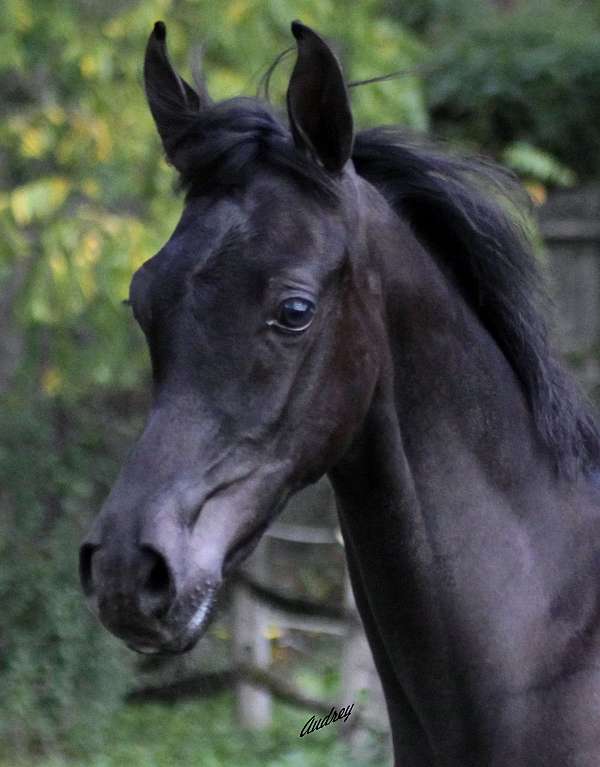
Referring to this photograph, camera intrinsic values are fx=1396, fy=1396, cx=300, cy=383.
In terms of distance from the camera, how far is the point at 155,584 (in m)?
2.08

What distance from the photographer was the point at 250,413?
2.21m

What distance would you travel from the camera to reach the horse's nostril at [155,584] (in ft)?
6.76

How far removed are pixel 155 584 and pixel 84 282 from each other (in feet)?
10.9

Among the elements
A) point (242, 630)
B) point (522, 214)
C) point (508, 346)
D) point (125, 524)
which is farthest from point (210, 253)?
point (242, 630)

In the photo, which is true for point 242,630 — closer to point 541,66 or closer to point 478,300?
point 478,300

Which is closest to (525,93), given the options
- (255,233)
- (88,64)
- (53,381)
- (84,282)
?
(88,64)

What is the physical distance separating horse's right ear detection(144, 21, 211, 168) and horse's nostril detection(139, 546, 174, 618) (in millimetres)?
897

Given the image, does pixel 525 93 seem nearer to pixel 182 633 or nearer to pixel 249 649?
pixel 249 649

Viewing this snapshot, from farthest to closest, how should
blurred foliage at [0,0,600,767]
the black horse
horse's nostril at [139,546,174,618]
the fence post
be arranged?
1. the fence post
2. blurred foliage at [0,0,600,767]
3. the black horse
4. horse's nostril at [139,546,174,618]

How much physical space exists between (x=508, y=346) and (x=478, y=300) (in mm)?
104

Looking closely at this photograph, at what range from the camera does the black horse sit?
7.16 feet

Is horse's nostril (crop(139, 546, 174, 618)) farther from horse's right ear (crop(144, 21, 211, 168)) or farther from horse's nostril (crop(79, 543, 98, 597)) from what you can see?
horse's right ear (crop(144, 21, 211, 168))

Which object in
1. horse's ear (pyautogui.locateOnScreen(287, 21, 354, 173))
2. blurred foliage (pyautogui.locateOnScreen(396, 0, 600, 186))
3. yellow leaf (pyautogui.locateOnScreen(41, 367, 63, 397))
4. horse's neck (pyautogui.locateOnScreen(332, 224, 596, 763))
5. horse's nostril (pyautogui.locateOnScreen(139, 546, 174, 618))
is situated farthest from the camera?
blurred foliage (pyautogui.locateOnScreen(396, 0, 600, 186))

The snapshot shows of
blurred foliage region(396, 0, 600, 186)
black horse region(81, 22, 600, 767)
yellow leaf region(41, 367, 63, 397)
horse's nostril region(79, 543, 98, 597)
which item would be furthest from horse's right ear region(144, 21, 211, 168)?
blurred foliage region(396, 0, 600, 186)
